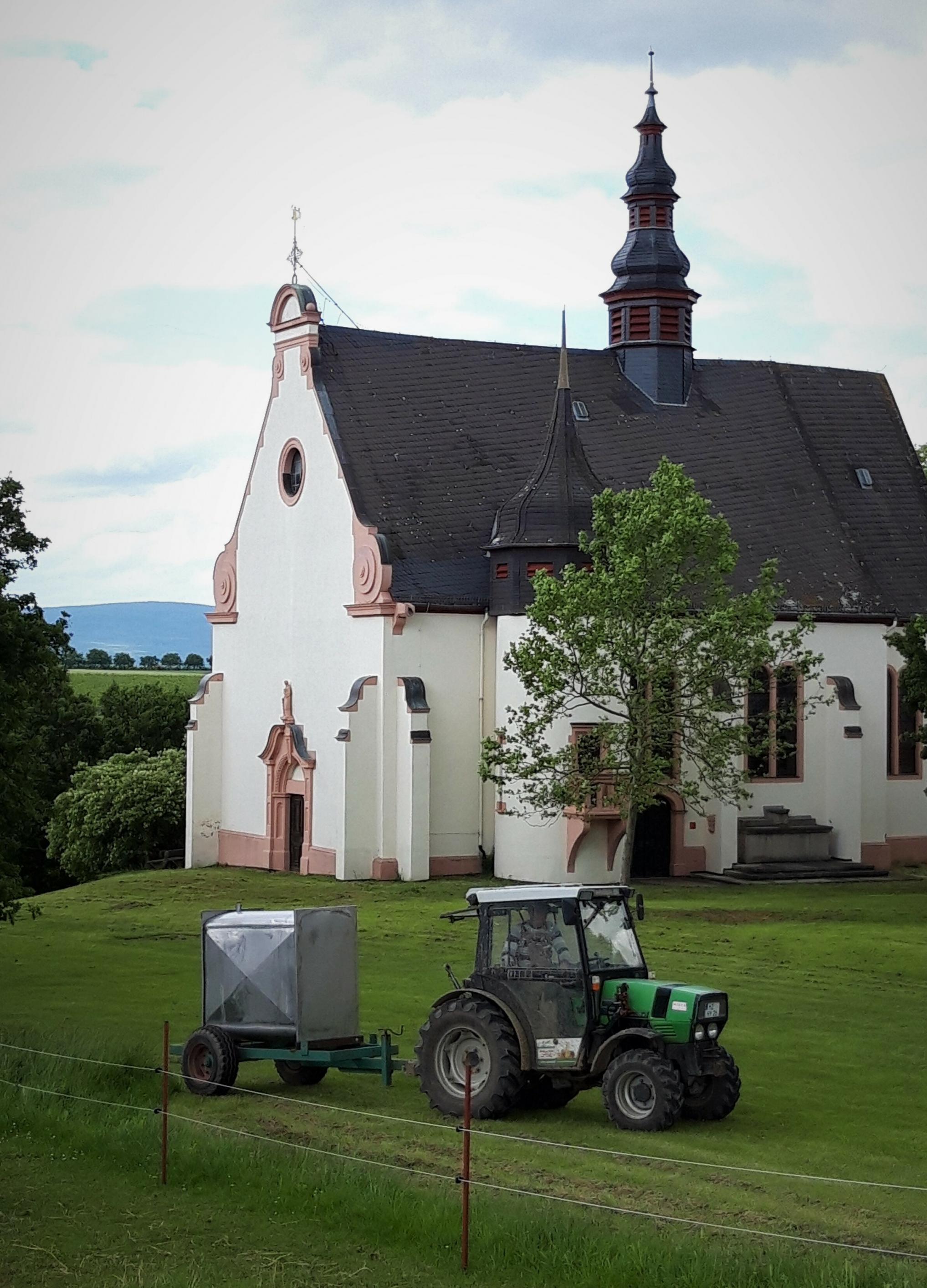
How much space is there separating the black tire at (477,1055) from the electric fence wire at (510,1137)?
27 cm

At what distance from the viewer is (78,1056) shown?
1914 cm

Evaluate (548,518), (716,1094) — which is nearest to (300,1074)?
(716,1094)

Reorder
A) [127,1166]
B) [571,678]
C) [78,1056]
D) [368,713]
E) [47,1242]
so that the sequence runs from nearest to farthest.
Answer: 1. [47,1242]
2. [127,1166]
3. [78,1056]
4. [571,678]
5. [368,713]

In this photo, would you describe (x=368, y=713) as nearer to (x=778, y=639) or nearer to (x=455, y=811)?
(x=455, y=811)

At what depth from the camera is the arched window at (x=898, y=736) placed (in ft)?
157

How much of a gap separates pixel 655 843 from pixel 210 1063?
85.6 feet

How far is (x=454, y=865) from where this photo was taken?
42969 millimetres

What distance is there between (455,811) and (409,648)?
12.7ft

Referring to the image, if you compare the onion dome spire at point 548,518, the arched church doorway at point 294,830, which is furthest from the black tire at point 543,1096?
the arched church doorway at point 294,830

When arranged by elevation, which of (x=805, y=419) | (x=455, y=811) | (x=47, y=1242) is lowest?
(x=47, y=1242)

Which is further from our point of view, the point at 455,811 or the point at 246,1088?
the point at 455,811

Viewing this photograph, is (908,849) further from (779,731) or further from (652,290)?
(652,290)

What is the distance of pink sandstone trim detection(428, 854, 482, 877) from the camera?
4272cm

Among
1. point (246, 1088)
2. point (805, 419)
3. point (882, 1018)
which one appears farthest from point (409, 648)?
point (246, 1088)
